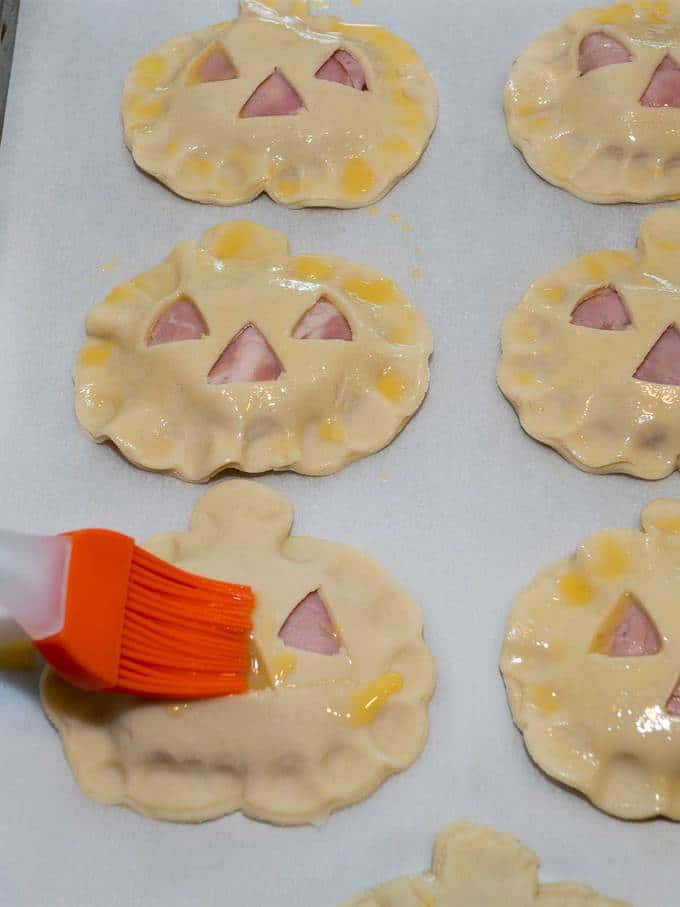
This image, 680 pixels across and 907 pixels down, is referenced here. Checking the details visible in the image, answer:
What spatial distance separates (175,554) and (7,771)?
336 mm

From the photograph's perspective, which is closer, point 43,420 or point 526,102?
point 43,420

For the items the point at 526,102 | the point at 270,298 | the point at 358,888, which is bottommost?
the point at 358,888

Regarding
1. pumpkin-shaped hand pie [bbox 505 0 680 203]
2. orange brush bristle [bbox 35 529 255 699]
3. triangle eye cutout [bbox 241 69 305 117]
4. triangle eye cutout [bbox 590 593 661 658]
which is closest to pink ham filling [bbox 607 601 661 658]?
triangle eye cutout [bbox 590 593 661 658]

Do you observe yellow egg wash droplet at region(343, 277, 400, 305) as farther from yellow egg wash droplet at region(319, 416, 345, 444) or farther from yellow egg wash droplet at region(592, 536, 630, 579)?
yellow egg wash droplet at region(592, 536, 630, 579)

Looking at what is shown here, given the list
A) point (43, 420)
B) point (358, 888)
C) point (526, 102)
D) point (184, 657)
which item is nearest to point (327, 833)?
point (358, 888)

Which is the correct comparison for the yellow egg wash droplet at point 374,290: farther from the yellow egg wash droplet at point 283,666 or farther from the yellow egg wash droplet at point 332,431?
the yellow egg wash droplet at point 283,666

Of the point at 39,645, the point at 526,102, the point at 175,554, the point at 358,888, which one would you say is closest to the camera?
the point at 39,645

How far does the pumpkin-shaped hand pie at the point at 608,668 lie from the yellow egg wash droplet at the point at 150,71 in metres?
1.00

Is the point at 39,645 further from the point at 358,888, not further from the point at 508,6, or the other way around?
the point at 508,6

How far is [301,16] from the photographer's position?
1770 mm

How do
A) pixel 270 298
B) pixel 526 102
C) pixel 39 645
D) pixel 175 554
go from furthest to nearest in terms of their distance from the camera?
pixel 526 102
pixel 270 298
pixel 175 554
pixel 39 645

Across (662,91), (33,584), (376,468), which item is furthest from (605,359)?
(33,584)

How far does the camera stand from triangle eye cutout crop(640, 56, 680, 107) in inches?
65.3

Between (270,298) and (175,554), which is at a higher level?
(270,298)
